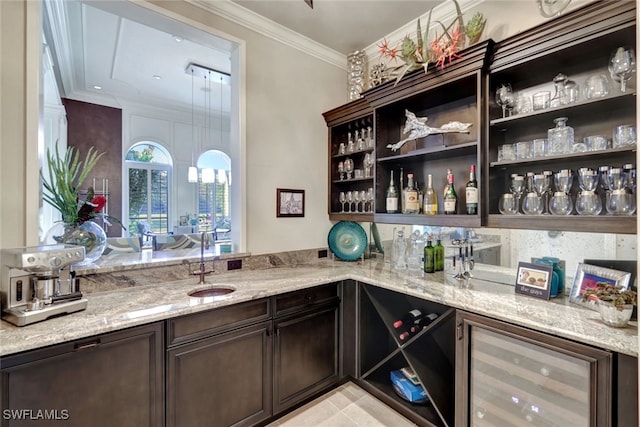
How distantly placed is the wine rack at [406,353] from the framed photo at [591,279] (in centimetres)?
66

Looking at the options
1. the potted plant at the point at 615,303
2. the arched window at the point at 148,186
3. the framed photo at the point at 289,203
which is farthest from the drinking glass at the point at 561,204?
the arched window at the point at 148,186

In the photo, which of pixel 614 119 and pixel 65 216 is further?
pixel 65 216

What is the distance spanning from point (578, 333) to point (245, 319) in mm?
1665

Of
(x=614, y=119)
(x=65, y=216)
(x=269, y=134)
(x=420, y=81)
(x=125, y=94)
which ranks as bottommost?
(x=65, y=216)

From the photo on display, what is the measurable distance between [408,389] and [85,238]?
7.84ft

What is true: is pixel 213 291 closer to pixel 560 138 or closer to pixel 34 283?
pixel 34 283

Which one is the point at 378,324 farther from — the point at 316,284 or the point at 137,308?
the point at 137,308

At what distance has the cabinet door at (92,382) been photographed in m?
1.20

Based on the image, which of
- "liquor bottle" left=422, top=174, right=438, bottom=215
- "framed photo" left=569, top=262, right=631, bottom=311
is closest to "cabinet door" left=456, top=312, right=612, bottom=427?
"framed photo" left=569, top=262, right=631, bottom=311

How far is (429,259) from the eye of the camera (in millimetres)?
2342

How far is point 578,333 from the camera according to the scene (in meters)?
1.26

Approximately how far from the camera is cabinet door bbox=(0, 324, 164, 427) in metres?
1.20

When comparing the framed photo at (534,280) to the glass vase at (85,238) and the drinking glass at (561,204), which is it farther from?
the glass vase at (85,238)

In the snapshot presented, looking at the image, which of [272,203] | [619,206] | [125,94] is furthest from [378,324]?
[125,94]
